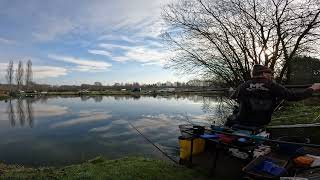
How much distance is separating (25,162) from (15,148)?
2.91 m

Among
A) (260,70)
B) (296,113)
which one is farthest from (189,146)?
(296,113)

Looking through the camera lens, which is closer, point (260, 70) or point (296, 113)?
point (260, 70)

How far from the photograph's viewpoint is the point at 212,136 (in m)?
6.13

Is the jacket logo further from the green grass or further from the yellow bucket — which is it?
the green grass

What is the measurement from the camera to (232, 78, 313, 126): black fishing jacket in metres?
5.31

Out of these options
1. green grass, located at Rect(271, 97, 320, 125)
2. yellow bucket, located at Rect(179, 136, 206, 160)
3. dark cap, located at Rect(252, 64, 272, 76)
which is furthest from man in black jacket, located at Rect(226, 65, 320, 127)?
green grass, located at Rect(271, 97, 320, 125)

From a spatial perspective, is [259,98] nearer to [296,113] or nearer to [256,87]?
[256,87]

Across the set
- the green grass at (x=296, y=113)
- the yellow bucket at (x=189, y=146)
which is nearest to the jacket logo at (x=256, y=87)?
the yellow bucket at (x=189, y=146)

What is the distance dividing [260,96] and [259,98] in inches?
1.9

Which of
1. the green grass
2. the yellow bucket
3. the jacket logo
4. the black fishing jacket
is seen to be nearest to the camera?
the black fishing jacket

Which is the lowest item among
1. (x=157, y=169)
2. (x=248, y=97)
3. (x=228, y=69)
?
(x=157, y=169)

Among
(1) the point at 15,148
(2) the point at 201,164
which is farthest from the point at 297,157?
(1) the point at 15,148

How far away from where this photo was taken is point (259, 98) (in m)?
5.62

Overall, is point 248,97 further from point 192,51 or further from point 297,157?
point 192,51
